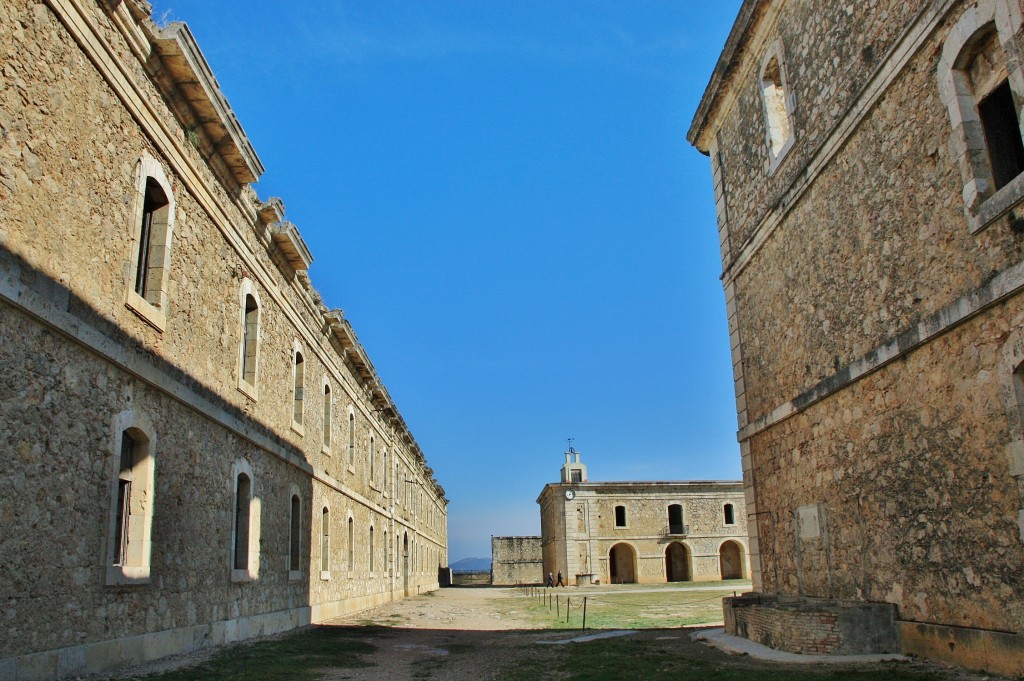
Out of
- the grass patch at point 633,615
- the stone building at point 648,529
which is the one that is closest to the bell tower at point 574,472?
the stone building at point 648,529

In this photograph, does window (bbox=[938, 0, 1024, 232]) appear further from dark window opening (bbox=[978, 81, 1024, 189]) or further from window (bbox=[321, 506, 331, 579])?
window (bbox=[321, 506, 331, 579])

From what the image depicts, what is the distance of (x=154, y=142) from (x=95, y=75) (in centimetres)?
143

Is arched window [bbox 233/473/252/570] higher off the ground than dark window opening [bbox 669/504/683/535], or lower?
lower

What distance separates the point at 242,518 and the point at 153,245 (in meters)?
4.96

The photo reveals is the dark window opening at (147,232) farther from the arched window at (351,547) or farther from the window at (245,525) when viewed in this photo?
the arched window at (351,547)

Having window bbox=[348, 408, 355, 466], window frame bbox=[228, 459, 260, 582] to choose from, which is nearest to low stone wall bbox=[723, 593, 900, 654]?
window frame bbox=[228, 459, 260, 582]

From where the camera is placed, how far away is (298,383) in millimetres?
16344

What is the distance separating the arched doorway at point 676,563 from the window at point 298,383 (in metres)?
38.1

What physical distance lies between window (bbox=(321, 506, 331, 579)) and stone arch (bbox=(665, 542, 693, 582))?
35263mm

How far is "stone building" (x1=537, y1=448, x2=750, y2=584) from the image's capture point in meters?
47.6

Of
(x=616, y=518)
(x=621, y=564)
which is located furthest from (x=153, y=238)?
(x=621, y=564)

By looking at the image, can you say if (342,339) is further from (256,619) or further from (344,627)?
(256,619)

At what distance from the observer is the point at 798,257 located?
10.7 m

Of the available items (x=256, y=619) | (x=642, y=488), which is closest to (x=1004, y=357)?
(x=256, y=619)
